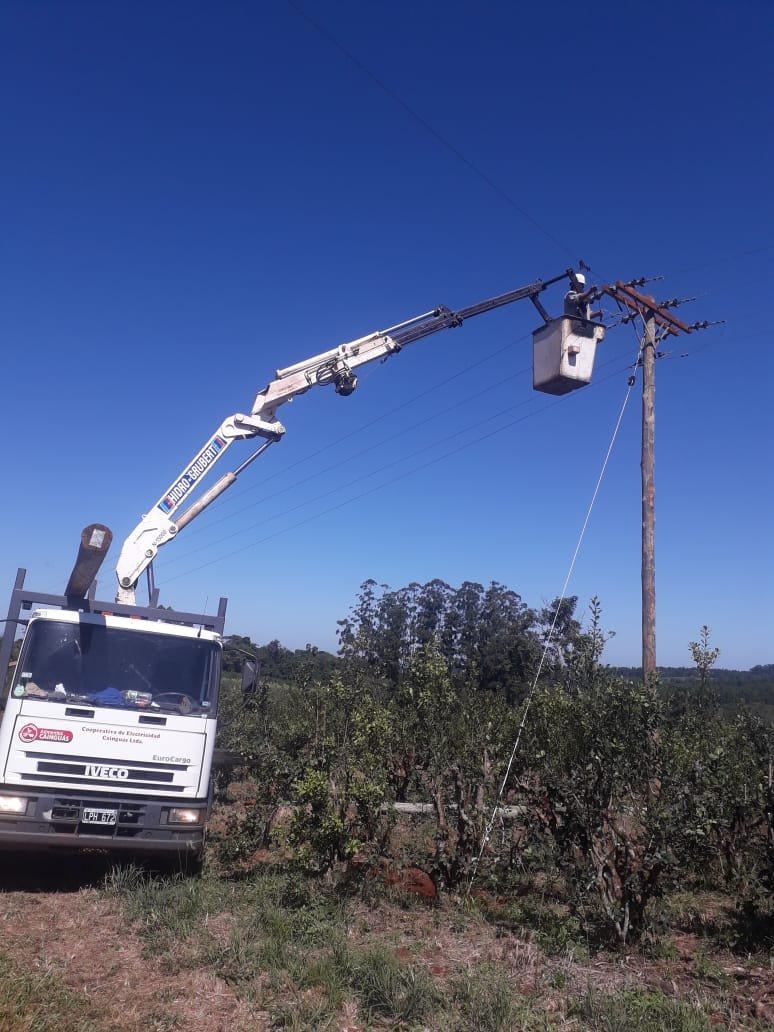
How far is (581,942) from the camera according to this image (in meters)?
5.56

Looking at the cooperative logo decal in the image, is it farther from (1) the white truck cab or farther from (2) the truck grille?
(2) the truck grille

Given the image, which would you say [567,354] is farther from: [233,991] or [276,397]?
[233,991]

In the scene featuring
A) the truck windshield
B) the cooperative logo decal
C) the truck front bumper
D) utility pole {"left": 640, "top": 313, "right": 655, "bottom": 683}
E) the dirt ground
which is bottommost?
the dirt ground

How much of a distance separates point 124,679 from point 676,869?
5.31 metres

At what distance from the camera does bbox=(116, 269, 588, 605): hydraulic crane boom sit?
9.62 m

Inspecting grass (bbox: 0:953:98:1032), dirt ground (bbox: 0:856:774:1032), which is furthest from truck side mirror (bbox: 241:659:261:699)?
grass (bbox: 0:953:98:1032)

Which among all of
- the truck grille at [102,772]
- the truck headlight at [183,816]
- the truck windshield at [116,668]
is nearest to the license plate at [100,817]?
the truck grille at [102,772]

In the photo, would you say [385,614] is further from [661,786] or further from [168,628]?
[661,786]

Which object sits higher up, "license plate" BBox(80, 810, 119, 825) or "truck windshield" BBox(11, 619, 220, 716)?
"truck windshield" BBox(11, 619, 220, 716)

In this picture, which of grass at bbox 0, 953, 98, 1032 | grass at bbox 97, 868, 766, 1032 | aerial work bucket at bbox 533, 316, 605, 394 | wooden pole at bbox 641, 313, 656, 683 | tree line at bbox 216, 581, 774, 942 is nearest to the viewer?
grass at bbox 0, 953, 98, 1032

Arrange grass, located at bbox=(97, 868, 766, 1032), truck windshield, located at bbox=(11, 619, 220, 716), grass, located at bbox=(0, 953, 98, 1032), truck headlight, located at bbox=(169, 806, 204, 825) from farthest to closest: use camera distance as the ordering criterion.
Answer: truck windshield, located at bbox=(11, 619, 220, 716) < truck headlight, located at bbox=(169, 806, 204, 825) < grass, located at bbox=(97, 868, 766, 1032) < grass, located at bbox=(0, 953, 98, 1032)

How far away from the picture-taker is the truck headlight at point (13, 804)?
21.0ft

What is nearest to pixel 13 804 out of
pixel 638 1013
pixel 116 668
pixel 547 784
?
pixel 116 668

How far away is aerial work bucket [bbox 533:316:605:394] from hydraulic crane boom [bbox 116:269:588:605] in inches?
57.7
